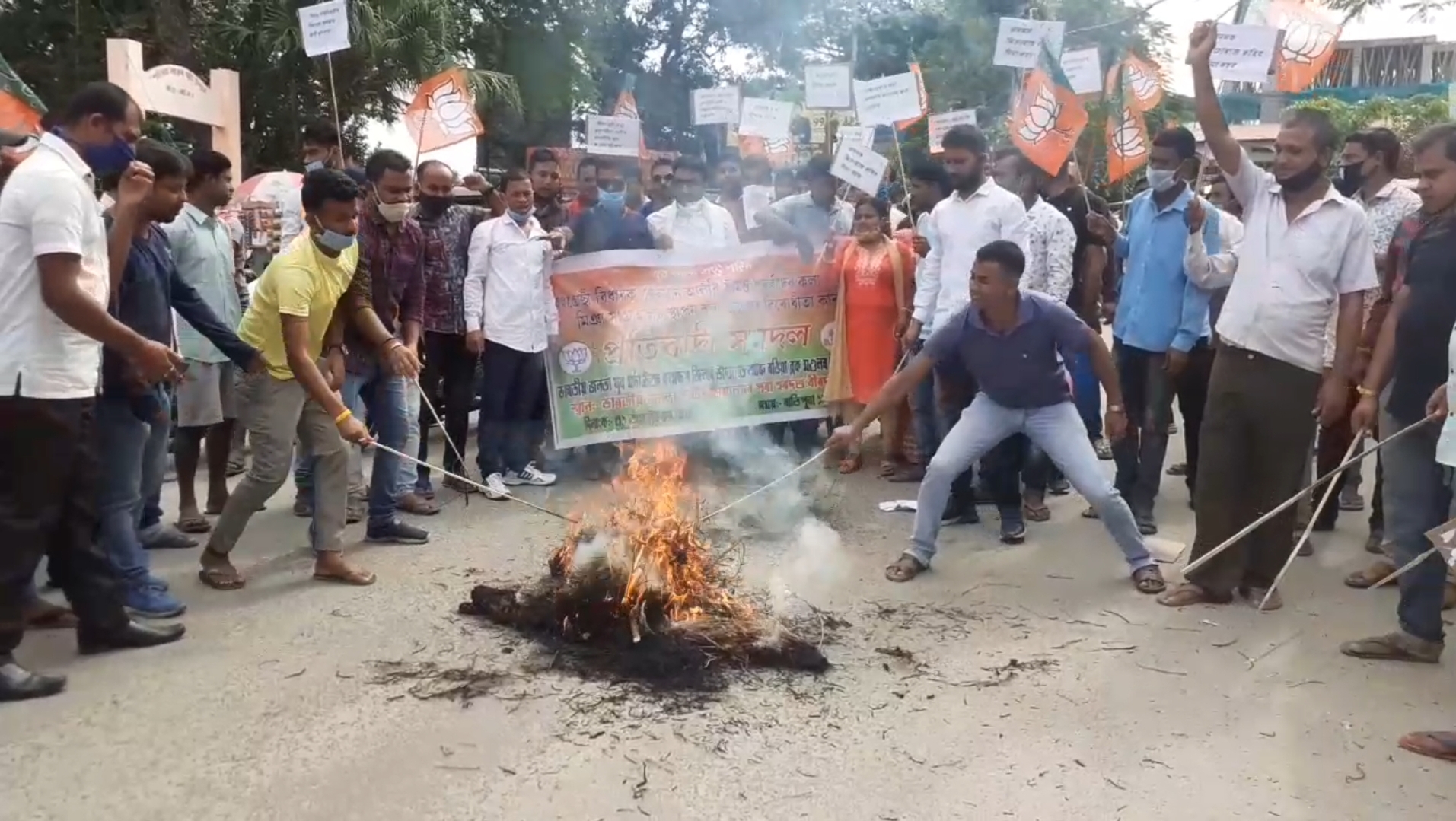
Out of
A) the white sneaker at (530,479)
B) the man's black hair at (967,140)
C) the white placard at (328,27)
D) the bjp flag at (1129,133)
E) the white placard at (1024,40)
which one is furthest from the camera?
the bjp flag at (1129,133)

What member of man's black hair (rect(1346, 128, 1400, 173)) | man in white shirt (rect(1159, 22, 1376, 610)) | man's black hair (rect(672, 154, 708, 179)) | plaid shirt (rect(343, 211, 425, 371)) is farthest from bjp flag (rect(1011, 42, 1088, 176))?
plaid shirt (rect(343, 211, 425, 371))

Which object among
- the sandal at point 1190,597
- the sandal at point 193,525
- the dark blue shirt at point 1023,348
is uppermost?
the dark blue shirt at point 1023,348

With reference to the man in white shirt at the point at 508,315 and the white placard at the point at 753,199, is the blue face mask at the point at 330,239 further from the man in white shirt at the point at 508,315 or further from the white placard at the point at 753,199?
the white placard at the point at 753,199

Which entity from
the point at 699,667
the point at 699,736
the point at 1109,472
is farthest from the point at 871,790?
the point at 1109,472

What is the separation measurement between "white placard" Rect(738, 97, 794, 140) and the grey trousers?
6040mm

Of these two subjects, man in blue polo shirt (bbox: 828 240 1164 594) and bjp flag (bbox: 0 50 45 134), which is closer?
man in blue polo shirt (bbox: 828 240 1164 594)

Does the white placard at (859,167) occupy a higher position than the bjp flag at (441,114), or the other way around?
the bjp flag at (441,114)

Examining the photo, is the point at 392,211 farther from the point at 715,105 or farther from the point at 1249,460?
the point at 715,105

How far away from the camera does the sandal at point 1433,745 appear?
142 inches

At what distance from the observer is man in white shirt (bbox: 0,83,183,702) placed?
3727mm

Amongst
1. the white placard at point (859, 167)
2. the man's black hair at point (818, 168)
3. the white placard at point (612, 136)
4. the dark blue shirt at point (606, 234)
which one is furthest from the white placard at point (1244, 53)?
the white placard at point (612, 136)

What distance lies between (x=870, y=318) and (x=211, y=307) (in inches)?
167

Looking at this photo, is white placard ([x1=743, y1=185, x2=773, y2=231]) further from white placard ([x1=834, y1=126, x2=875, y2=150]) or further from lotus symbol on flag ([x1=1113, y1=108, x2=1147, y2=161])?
lotus symbol on flag ([x1=1113, y1=108, x2=1147, y2=161])

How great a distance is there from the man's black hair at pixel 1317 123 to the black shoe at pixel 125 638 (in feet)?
17.3
